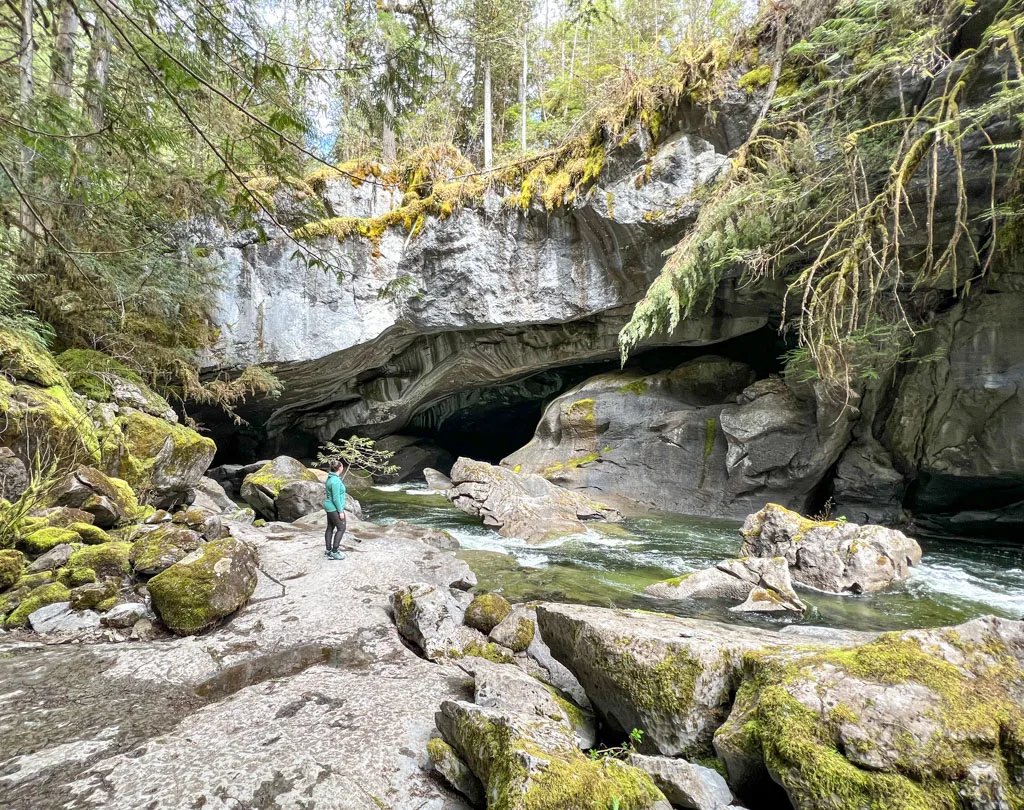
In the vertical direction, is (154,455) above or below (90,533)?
above

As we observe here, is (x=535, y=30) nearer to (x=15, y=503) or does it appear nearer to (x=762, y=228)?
(x=762, y=228)

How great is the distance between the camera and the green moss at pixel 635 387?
13789 millimetres

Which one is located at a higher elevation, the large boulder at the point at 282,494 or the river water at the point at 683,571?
the large boulder at the point at 282,494

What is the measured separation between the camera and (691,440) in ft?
41.1

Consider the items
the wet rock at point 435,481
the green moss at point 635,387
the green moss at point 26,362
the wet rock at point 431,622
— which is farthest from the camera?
the wet rock at point 435,481

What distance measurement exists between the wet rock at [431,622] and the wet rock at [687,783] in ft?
7.01

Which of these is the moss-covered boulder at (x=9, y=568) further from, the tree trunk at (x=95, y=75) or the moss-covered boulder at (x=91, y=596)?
the tree trunk at (x=95, y=75)

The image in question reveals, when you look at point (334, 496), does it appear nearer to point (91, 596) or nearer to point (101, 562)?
point (101, 562)

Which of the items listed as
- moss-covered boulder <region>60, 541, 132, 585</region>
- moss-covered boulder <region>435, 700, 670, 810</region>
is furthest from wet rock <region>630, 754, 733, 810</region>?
moss-covered boulder <region>60, 541, 132, 585</region>

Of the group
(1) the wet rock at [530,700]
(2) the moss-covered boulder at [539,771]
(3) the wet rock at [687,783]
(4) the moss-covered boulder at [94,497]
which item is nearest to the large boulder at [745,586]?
(1) the wet rock at [530,700]

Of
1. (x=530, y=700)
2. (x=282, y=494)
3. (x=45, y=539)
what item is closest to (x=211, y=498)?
(x=282, y=494)

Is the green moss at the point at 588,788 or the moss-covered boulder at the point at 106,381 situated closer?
the green moss at the point at 588,788

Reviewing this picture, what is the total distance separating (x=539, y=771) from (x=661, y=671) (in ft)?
3.21

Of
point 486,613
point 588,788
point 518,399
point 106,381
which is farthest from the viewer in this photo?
point 518,399
